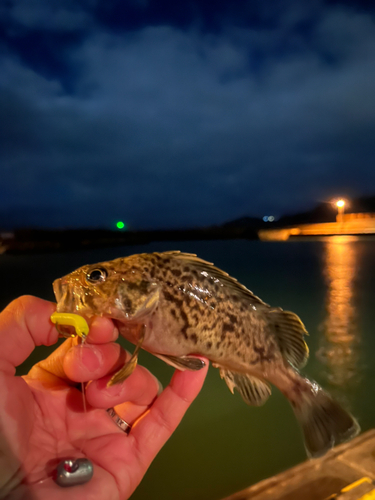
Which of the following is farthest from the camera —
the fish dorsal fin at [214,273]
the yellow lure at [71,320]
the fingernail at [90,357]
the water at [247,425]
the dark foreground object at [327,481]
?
the water at [247,425]

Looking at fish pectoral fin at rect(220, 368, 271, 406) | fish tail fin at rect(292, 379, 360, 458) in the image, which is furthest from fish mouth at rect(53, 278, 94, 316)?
fish tail fin at rect(292, 379, 360, 458)

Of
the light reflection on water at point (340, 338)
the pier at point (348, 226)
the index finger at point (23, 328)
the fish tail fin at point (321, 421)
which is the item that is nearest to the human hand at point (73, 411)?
the index finger at point (23, 328)

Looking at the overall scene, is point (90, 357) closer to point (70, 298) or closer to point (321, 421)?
point (70, 298)

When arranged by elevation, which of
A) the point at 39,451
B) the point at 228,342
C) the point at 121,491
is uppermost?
the point at 228,342

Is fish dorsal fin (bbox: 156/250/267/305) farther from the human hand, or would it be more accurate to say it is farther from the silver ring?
Answer: the silver ring

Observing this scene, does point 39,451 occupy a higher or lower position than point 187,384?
lower

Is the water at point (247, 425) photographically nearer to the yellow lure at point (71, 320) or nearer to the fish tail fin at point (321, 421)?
the fish tail fin at point (321, 421)

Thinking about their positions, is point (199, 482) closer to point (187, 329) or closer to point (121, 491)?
point (121, 491)

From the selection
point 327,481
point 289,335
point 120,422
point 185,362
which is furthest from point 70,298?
point 327,481

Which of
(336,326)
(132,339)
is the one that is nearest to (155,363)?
(336,326)
